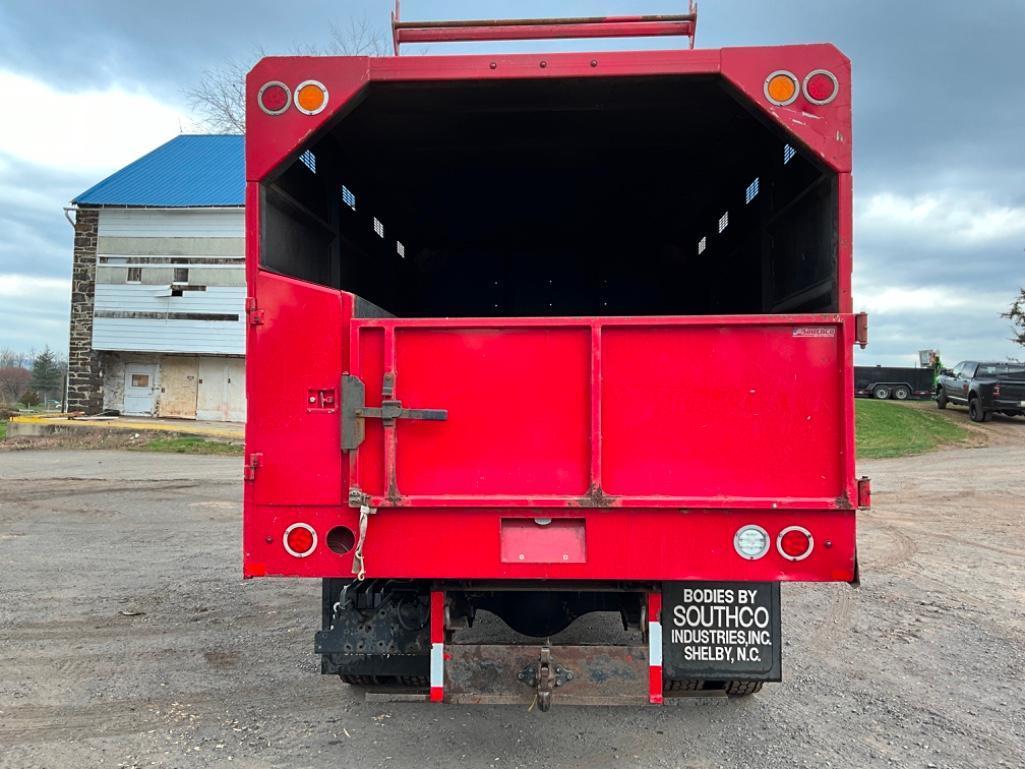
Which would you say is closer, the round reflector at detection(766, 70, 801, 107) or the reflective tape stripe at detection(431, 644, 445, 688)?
the round reflector at detection(766, 70, 801, 107)

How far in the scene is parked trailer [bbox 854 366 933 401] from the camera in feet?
105

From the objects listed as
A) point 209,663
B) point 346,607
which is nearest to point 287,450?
point 346,607

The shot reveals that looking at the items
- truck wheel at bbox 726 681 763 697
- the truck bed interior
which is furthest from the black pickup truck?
truck wheel at bbox 726 681 763 697

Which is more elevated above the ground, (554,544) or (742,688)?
(554,544)

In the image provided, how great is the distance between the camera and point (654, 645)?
2.96 meters

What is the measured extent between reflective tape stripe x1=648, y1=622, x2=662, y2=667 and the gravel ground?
72 cm

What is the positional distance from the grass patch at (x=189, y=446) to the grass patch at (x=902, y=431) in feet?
50.8

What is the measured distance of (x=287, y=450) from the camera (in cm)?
287

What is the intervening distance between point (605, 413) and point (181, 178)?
24.5 metres

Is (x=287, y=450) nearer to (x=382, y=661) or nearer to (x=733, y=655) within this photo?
(x=382, y=661)

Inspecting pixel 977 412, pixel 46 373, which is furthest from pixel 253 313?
pixel 46 373

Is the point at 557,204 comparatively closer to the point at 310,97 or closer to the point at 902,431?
the point at 310,97

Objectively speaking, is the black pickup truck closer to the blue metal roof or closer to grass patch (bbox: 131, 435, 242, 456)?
grass patch (bbox: 131, 435, 242, 456)

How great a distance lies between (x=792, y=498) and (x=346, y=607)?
2091 millimetres
